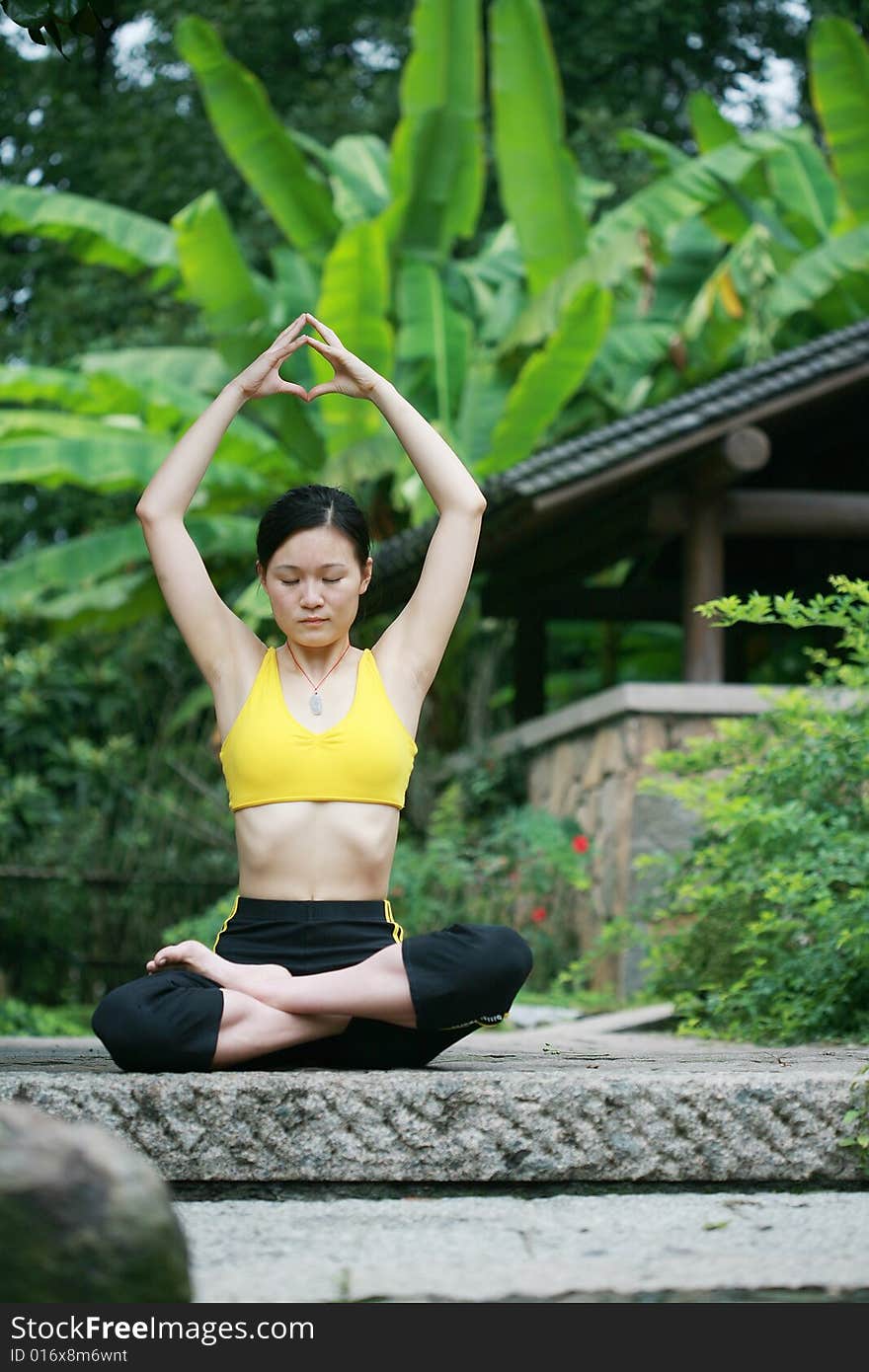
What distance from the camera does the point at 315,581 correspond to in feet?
10.7

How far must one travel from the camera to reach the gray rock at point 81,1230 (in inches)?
73.3

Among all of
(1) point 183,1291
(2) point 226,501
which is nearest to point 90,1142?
(1) point 183,1291

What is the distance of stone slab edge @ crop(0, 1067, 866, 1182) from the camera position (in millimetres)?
2789

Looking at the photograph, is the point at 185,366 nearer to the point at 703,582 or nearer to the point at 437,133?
the point at 437,133

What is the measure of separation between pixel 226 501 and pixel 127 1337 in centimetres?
1015

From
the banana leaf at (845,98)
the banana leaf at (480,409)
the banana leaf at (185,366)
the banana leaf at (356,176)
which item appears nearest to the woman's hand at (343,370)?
the banana leaf at (480,409)

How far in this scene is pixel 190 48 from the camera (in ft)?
35.8

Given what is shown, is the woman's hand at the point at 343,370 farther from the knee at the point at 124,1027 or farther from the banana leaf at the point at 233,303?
the banana leaf at the point at 233,303

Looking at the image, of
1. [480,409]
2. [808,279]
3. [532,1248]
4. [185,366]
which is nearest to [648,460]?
[480,409]

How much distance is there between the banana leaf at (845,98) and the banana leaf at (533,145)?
181 centimetres

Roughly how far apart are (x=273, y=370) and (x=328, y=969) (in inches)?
48.1

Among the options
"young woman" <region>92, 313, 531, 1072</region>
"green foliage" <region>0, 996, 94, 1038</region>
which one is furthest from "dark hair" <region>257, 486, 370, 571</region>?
"green foliage" <region>0, 996, 94, 1038</region>

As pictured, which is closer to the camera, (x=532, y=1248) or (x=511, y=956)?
(x=532, y=1248)

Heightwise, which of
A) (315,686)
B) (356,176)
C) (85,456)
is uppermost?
(356,176)
